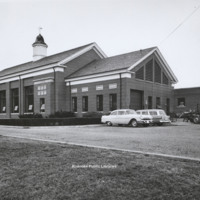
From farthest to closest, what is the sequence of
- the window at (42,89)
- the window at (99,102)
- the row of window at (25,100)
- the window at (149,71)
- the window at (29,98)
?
the window at (29,98) < the row of window at (25,100) < the window at (42,89) < the window at (149,71) < the window at (99,102)

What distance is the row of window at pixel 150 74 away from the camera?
28.3 m

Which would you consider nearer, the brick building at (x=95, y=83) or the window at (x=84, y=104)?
the brick building at (x=95, y=83)

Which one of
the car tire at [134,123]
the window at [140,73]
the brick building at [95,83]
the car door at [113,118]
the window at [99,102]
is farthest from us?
the window at [99,102]

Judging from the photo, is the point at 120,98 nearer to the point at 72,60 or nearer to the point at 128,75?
the point at 128,75

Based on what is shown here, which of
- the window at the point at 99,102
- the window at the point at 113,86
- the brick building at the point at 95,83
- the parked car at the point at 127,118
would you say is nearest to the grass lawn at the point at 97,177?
the parked car at the point at 127,118

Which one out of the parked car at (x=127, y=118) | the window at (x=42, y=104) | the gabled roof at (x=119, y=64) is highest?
the gabled roof at (x=119, y=64)

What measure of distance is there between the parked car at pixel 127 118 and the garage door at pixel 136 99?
18.8 feet

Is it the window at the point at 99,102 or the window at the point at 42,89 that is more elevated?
the window at the point at 42,89

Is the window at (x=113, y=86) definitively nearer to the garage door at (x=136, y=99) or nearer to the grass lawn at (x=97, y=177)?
the garage door at (x=136, y=99)

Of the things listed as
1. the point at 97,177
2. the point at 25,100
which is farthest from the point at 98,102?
the point at 97,177

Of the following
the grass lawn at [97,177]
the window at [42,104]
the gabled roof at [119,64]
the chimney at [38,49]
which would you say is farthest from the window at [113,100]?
the grass lawn at [97,177]

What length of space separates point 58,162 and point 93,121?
18411mm

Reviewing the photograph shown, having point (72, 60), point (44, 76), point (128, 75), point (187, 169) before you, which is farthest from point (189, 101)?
point (187, 169)

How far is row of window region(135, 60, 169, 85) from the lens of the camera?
28278 millimetres
